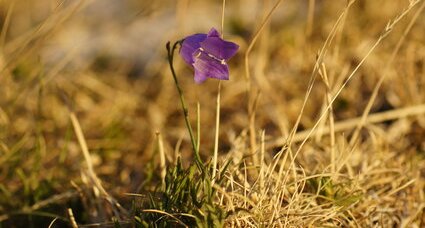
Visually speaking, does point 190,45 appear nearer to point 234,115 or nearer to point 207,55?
point 207,55

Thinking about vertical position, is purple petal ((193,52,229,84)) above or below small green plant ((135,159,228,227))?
above

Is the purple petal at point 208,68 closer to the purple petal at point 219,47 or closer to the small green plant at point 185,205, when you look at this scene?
the purple petal at point 219,47

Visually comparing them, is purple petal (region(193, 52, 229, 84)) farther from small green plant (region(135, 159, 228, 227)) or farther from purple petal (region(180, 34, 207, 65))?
small green plant (region(135, 159, 228, 227))

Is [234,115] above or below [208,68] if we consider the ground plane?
below

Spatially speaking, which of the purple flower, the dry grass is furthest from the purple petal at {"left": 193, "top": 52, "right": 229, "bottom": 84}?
the dry grass

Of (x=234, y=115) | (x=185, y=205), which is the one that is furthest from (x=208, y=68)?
(x=234, y=115)

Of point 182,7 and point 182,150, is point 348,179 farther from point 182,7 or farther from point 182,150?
point 182,7
